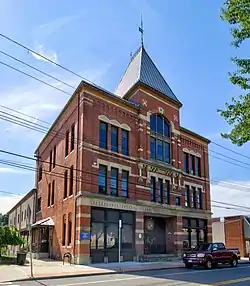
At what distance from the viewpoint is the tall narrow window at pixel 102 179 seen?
27.6 m

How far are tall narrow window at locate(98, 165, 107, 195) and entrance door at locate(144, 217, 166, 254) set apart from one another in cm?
640

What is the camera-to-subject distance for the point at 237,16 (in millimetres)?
10164

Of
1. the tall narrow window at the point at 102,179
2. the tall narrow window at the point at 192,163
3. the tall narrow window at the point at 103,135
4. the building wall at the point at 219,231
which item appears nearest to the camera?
the tall narrow window at the point at 102,179

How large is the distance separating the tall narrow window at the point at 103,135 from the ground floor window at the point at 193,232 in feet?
39.7

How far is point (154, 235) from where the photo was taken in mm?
32906

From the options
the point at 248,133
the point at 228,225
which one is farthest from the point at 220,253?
the point at 228,225

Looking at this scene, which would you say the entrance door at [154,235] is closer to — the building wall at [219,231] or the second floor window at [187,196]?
the second floor window at [187,196]

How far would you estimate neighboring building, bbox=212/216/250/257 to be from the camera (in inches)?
1809

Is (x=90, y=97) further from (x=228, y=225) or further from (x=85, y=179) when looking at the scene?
(x=228, y=225)

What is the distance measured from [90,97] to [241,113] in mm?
18770

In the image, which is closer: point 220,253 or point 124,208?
point 220,253

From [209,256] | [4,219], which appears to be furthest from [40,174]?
[4,219]

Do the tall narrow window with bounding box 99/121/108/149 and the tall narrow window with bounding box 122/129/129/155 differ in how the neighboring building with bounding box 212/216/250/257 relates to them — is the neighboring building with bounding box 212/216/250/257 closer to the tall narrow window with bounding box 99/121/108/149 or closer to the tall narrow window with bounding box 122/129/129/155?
the tall narrow window with bounding box 122/129/129/155

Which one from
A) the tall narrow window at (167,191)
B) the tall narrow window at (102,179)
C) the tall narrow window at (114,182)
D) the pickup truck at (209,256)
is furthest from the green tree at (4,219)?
the pickup truck at (209,256)
